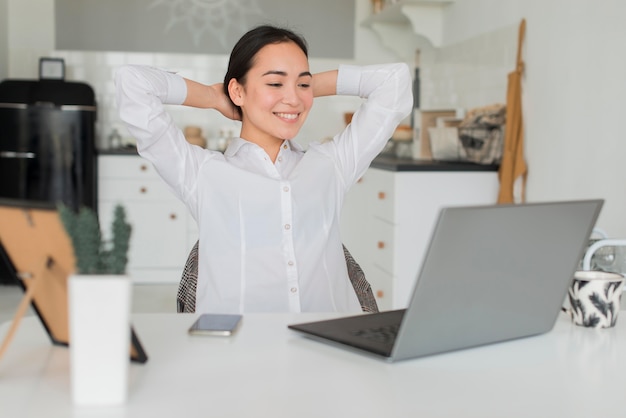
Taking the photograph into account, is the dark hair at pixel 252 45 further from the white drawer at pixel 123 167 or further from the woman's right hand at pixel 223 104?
the white drawer at pixel 123 167

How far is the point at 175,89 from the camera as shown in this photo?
192 centimetres

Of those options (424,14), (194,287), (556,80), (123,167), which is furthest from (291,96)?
(123,167)

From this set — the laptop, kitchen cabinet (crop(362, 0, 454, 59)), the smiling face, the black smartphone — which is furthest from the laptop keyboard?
kitchen cabinet (crop(362, 0, 454, 59))

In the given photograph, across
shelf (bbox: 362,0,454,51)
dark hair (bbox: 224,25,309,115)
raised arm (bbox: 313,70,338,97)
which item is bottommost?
raised arm (bbox: 313,70,338,97)

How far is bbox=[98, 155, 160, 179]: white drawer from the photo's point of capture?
535 cm

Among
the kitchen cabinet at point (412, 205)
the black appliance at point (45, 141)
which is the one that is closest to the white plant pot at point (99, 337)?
the kitchen cabinet at point (412, 205)

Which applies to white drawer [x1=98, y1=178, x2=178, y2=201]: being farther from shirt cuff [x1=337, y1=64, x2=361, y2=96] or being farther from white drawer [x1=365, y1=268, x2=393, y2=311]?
shirt cuff [x1=337, y1=64, x2=361, y2=96]

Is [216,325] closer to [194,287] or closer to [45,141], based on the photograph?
[194,287]

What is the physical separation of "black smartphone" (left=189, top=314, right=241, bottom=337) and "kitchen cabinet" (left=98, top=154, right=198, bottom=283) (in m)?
4.18

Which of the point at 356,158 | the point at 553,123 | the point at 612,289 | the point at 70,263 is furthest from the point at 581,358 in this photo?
the point at 553,123

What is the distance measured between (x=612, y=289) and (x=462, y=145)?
2831 millimetres

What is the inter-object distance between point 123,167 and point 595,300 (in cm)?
442

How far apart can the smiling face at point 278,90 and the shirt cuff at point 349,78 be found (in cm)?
18

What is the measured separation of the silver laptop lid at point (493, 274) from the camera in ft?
3.30
